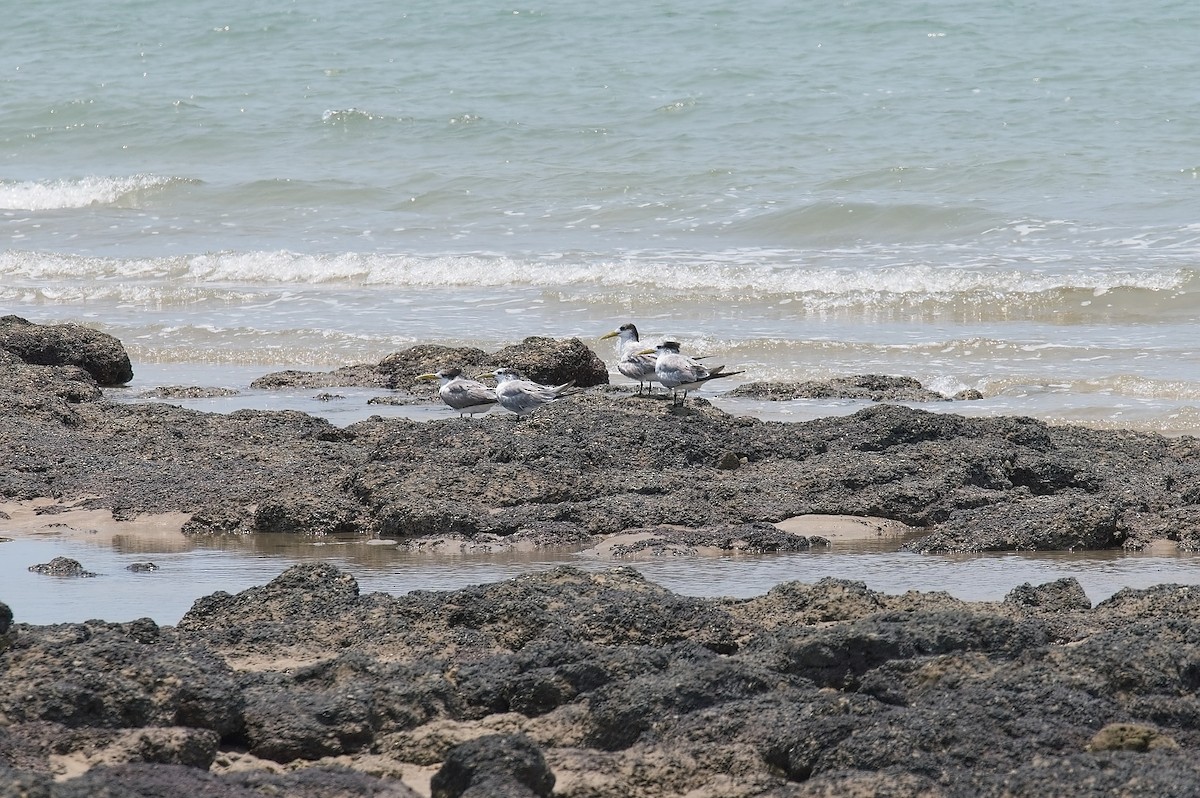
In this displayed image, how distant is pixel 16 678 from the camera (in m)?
3.42

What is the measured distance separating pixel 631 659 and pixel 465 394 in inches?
212

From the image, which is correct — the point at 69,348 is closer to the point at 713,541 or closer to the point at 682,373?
the point at 682,373

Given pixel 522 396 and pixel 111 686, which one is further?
pixel 522 396

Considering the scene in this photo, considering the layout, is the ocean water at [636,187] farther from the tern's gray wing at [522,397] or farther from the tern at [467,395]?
the tern at [467,395]

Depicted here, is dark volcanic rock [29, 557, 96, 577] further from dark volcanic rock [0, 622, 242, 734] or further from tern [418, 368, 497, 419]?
tern [418, 368, 497, 419]

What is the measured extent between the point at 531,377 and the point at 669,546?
4430 mm

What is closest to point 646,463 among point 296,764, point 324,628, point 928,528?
point 928,528

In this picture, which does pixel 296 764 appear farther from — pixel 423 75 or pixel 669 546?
pixel 423 75

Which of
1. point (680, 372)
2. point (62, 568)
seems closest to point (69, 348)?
point (680, 372)

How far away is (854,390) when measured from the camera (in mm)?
9820

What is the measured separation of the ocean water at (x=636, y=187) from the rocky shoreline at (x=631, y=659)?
3011 mm

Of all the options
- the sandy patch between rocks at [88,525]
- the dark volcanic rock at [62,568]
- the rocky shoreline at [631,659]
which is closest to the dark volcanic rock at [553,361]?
the rocky shoreline at [631,659]

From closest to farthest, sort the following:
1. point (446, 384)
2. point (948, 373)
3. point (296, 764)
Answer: point (296, 764) < point (446, 384) < point (948, 373)

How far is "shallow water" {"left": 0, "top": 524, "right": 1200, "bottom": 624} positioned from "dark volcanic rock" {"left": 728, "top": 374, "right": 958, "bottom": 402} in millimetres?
→ 3784
